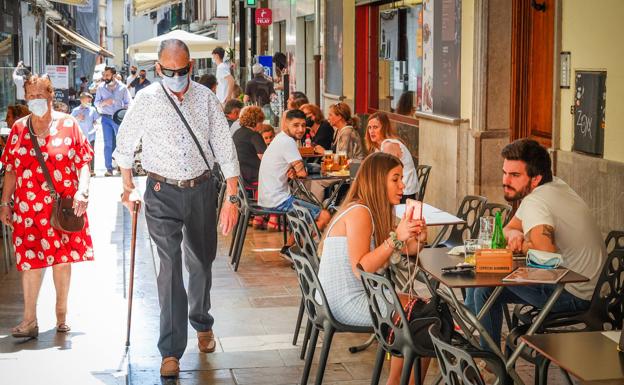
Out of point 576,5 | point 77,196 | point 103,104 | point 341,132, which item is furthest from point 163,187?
point 103,104

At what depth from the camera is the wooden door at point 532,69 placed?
9.64 m

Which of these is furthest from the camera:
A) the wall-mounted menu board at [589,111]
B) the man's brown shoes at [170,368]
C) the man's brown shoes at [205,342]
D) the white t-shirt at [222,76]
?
the white t-shirt at [222,76]

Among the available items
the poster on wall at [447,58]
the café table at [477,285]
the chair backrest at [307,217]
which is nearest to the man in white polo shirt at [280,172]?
the poster on wall at [447,58]

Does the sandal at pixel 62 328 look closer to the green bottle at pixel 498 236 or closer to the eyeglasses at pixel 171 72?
the eyeglasses at pixel 171 72

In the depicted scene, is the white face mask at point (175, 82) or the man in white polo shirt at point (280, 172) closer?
the white face mask at point (175, 82)

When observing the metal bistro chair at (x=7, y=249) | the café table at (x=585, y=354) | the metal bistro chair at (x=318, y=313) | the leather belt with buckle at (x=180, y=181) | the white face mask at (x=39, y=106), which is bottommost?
the metal bistro chair at (x=7, y=249)

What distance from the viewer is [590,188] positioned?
26.5ft

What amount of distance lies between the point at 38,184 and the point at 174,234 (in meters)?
1.41

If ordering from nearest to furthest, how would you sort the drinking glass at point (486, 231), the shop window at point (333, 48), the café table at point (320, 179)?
the drinking glass at point (486, 231) → the café table at point (320, 179) → the shop window at point (333, 48)

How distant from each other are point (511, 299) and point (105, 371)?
8.31 ft

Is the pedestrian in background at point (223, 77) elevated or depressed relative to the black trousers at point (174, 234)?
elevated

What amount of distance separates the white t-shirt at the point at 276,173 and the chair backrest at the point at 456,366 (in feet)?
20.6

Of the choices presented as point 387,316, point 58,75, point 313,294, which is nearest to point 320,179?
point 313,294

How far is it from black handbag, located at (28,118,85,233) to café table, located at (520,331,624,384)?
4.18 metres
